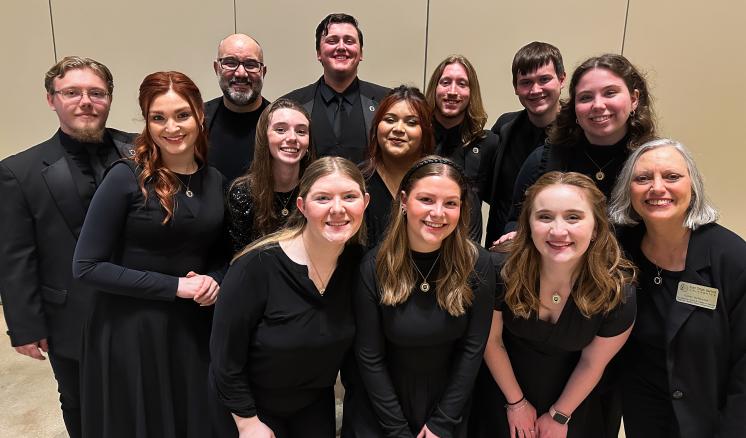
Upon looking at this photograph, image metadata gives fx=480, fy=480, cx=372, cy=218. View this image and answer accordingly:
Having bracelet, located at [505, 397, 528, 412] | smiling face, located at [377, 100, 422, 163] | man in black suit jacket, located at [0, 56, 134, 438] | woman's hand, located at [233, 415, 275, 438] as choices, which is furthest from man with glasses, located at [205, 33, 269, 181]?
bracelet, located at [505, 397, 528, 412]

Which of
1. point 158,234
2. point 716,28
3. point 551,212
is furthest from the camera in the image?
point 716,28

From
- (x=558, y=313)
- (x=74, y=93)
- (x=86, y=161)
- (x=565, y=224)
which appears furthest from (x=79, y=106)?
(x=558, y=313)

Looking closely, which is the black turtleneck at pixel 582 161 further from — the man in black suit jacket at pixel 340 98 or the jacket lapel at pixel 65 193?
the jacket lapel at pixel 65 193

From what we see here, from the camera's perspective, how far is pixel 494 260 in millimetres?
1938

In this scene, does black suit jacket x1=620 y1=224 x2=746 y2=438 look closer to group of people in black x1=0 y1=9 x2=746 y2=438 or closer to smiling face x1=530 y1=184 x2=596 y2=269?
group of people in black x1=0 y1=9 x2=746 y2=438

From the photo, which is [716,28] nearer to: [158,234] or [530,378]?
[530,378]

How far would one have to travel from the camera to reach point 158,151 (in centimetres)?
191

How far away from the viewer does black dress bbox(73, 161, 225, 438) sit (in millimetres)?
1809

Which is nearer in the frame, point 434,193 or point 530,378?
point 434,193

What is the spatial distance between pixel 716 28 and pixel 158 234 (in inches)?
172

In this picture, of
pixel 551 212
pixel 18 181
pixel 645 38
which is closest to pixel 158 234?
pixel 18 181

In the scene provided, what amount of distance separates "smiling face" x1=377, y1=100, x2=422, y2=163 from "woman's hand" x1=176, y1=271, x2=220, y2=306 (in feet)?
3.28

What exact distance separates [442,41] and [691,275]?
9.55ft

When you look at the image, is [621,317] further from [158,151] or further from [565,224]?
[158,151]
